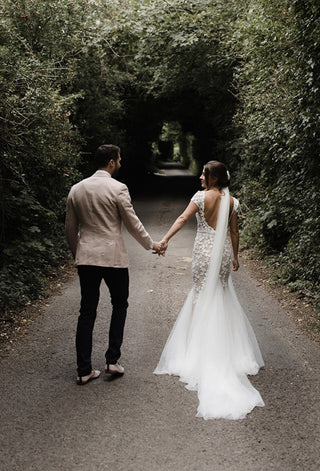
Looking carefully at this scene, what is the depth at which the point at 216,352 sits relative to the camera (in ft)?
15.3

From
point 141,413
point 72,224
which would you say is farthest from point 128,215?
point 141,413

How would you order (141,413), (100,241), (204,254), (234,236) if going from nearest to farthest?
(141,413) → (100,241) → (204,254) → (234,236)

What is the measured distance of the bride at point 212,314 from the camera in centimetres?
466

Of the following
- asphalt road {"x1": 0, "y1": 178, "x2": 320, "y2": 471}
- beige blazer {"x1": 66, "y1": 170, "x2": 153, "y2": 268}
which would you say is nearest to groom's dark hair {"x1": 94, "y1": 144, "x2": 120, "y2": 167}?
beige blazer {"x1": 66, "y1": 170, "x2": 153, "y2": 268}

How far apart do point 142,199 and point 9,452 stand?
64.6 ft

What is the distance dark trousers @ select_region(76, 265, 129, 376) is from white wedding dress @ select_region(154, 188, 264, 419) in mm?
687

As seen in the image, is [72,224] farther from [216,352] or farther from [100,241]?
[216,352]

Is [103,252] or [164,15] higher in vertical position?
[164,15]

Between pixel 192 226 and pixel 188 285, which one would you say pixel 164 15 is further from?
pixel 188 285

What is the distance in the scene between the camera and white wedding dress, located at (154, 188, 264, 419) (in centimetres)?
458

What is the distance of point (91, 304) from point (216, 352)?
1322 mm

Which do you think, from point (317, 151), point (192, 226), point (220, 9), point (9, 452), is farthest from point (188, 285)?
point (220, 9)

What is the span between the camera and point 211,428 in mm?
3697

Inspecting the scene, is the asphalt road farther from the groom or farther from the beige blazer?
the beige blazer
